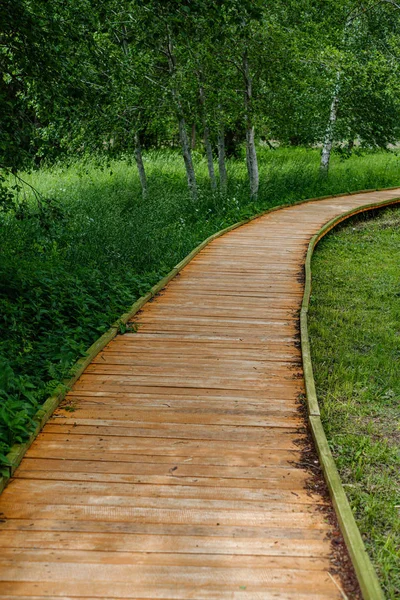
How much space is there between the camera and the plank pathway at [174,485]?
3102 millimetres

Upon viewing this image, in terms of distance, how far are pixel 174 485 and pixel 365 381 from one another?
320 cm

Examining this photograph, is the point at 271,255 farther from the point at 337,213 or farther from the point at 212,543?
the point at 212,543

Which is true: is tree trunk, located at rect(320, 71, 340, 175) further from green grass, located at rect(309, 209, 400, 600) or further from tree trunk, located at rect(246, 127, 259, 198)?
green grass, located at rect(309, 209, 400, 600)

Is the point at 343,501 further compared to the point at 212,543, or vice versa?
the point at 343,501

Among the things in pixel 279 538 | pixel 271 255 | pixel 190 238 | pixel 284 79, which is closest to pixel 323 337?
pixel 271 255

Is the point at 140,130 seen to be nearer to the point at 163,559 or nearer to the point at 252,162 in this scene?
the point at 252,162

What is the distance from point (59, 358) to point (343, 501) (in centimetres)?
319

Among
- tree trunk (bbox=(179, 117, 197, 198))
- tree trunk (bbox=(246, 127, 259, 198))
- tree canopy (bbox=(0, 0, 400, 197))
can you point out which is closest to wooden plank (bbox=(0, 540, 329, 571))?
tree canopy (bbox=(0, 0, 400, 197))

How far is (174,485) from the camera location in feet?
13.0

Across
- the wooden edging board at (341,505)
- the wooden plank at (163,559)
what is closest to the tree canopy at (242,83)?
the wooden edging board at (341,505)

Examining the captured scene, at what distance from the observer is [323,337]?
8094 mm

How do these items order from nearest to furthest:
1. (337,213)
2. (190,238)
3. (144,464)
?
(144,464)
(190,238)
(337,213)

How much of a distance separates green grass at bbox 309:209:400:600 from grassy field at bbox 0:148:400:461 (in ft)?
7.60

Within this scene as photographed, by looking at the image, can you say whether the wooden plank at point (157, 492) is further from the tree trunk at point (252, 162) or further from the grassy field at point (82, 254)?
the tree trunk at point (252, 162)
